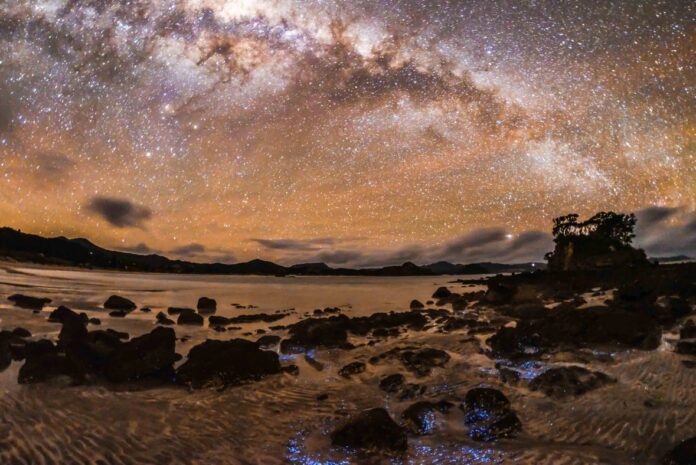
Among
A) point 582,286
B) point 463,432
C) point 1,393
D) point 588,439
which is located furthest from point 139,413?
point 582,286

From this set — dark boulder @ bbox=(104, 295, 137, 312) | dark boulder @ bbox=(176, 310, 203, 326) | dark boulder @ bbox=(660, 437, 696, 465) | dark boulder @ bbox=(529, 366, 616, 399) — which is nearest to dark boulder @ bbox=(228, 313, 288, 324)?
dark boulder @ bbox=(176, 310, 203, 326)

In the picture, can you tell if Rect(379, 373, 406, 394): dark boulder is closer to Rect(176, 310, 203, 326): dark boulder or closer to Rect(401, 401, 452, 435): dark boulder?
Rect(401, 401, 452, 435): dark boulder

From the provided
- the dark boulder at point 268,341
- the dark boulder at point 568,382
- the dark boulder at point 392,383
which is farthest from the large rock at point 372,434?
the dark boulder at point 268,341

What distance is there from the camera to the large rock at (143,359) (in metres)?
8.88

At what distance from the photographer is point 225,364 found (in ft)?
30.5

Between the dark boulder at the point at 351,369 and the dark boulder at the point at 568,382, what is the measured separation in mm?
4108

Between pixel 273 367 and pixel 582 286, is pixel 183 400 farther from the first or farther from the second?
pixel 582 286

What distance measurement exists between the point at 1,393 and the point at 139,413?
3.25m

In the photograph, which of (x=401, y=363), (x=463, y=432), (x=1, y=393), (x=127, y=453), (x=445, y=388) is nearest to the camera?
(x=127, y=453)

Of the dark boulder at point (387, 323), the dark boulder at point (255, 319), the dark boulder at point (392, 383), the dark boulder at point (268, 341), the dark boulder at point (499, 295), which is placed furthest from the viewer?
the dark boulder at point (499, 295)

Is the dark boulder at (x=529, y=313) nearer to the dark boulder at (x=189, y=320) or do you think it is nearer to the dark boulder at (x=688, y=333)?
the dark boulder at (x=688, y=333)

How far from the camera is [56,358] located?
28.9 ft

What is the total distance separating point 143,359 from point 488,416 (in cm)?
799

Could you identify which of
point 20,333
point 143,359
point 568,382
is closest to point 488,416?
point 568,382
